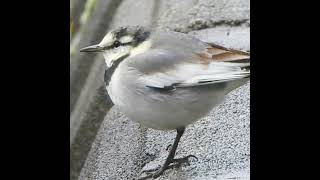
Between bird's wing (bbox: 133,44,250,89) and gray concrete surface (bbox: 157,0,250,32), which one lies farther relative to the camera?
Result: gray concrete surface (bbox: 157,0,250,32)

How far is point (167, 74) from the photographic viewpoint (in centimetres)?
181

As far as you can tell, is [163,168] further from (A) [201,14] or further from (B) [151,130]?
(A) [201,14]

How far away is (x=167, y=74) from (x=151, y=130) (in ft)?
0.73

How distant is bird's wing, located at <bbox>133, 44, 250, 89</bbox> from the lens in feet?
5.87

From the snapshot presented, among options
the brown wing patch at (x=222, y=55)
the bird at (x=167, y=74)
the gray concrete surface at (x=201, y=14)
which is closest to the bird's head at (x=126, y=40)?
the bird at (x=167, y=74)

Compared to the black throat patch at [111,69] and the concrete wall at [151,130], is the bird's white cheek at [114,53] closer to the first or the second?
the black throat patch at [111,69]

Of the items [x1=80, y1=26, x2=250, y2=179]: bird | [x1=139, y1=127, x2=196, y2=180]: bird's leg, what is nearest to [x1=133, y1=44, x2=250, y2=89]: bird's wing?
[x1=80, y1=26, x2=250, y2=179]: bird

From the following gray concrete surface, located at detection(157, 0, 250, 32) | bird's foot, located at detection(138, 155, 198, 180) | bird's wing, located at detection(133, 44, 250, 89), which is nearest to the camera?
bird's wing, located at detection(133, 44, 250, 89)

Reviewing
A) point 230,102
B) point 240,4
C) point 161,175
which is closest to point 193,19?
point 240,4

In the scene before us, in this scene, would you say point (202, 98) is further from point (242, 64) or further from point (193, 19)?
point (193, 19)

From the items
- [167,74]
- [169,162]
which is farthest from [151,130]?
[167,74]

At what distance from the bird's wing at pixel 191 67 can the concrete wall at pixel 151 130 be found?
0.10m

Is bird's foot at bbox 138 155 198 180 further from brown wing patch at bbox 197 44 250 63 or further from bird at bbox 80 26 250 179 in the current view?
brown wing patch at bbox 197 44 250 63

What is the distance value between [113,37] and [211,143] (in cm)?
32
